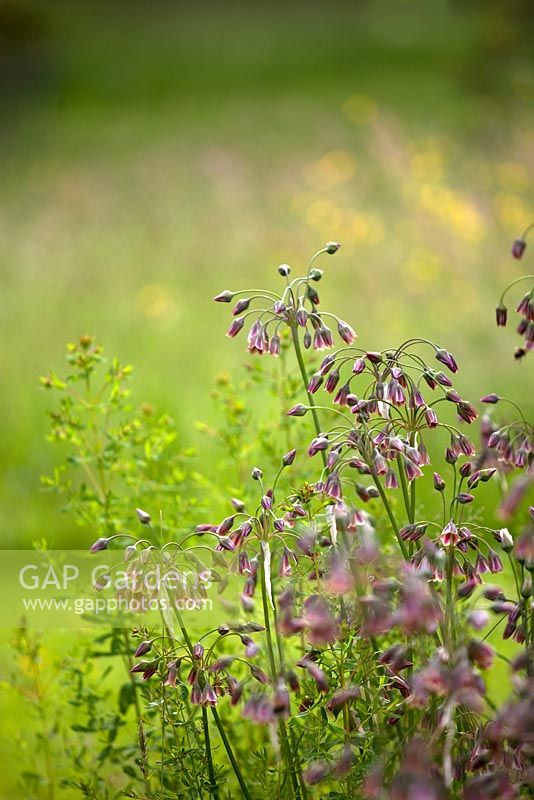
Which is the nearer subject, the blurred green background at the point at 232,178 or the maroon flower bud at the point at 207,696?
the maroon flower bud at the point at 207,696

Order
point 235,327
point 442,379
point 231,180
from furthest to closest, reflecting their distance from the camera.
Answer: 1. point 231,180
2. point 235,327
3. point 442,379

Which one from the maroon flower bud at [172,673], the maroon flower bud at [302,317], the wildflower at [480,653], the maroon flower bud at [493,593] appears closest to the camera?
the wildflower at [480,653]

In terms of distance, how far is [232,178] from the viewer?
408cm

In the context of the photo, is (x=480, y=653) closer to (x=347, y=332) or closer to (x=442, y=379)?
(x=442, y=379)

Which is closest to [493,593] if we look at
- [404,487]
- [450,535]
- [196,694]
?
[450,535]

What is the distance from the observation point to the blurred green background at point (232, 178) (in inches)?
125

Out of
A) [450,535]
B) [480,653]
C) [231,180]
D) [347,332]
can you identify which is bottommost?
[480,653]

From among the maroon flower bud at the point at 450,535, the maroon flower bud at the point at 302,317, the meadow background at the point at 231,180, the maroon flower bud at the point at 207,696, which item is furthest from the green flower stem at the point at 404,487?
the meadow background at the point at 231,180

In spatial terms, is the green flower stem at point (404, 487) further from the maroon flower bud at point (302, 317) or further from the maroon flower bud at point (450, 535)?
the maroon flower bud at point (302, 317)

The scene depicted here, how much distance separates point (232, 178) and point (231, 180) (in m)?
0.02

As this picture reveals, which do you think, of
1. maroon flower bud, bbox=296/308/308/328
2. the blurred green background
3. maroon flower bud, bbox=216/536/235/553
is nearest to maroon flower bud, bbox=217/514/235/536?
maroon flower bud, bbox=216/536/235/553

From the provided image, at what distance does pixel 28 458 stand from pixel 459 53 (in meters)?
3.10

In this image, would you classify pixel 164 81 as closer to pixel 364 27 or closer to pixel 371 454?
pixel 364 27

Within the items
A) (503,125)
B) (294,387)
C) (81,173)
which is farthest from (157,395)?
(503,125)
